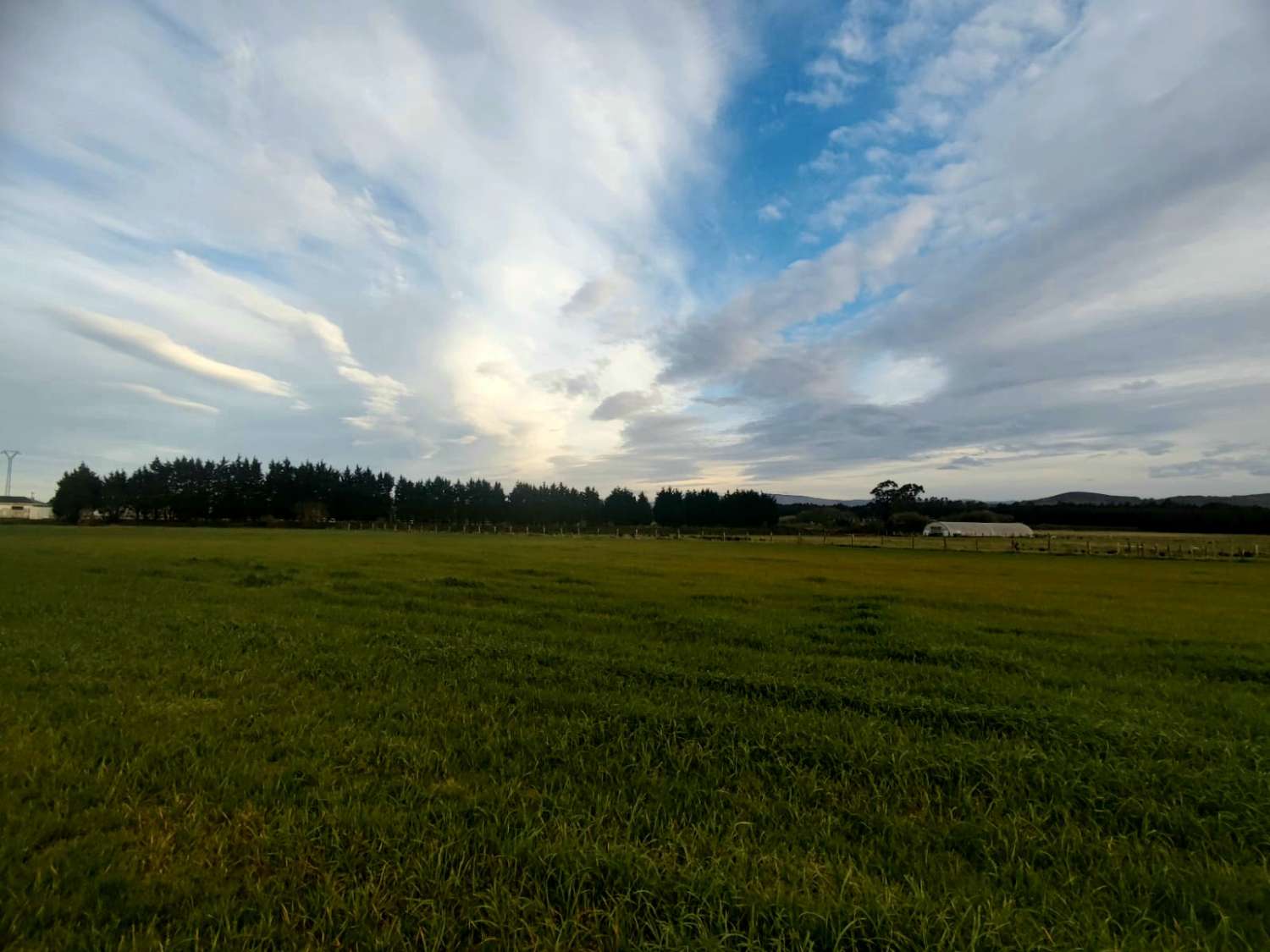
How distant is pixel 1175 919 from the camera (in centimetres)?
307

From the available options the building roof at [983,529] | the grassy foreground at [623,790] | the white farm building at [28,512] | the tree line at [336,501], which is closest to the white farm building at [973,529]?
the building roof at [983,529]

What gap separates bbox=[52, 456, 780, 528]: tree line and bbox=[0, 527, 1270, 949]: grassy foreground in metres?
95.4

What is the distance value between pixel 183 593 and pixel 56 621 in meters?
3.88

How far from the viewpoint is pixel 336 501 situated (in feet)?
357

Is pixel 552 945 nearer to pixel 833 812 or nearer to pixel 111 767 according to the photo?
pixel 833 812

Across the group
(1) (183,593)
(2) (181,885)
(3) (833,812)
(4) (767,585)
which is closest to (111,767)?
(2) (181,885)

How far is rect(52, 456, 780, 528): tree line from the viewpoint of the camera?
103 m

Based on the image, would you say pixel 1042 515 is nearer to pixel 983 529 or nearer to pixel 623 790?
pixel 983 529

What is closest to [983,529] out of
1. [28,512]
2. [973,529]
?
[973,529]

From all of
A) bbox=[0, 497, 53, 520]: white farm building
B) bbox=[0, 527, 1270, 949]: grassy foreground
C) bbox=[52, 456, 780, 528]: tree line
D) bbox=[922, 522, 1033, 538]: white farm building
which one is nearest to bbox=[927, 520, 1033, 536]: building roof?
bbox=[922, 522, 1033, 538]: white farm building

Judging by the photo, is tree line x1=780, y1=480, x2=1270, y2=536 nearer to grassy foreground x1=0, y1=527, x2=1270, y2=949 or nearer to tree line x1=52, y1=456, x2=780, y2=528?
tree line x1=52, y1=456, x2=780, y2=528

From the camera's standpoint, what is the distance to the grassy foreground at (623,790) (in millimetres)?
2982

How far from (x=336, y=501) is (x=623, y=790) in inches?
4677

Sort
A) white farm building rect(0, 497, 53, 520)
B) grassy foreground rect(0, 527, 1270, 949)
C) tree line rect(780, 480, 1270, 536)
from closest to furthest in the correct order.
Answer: grassy foreground rect(0, 527, 1270, 949) → tree line rect(780, 480, 1270, 536) → white farm building rect(0, 497, 53, 520)
